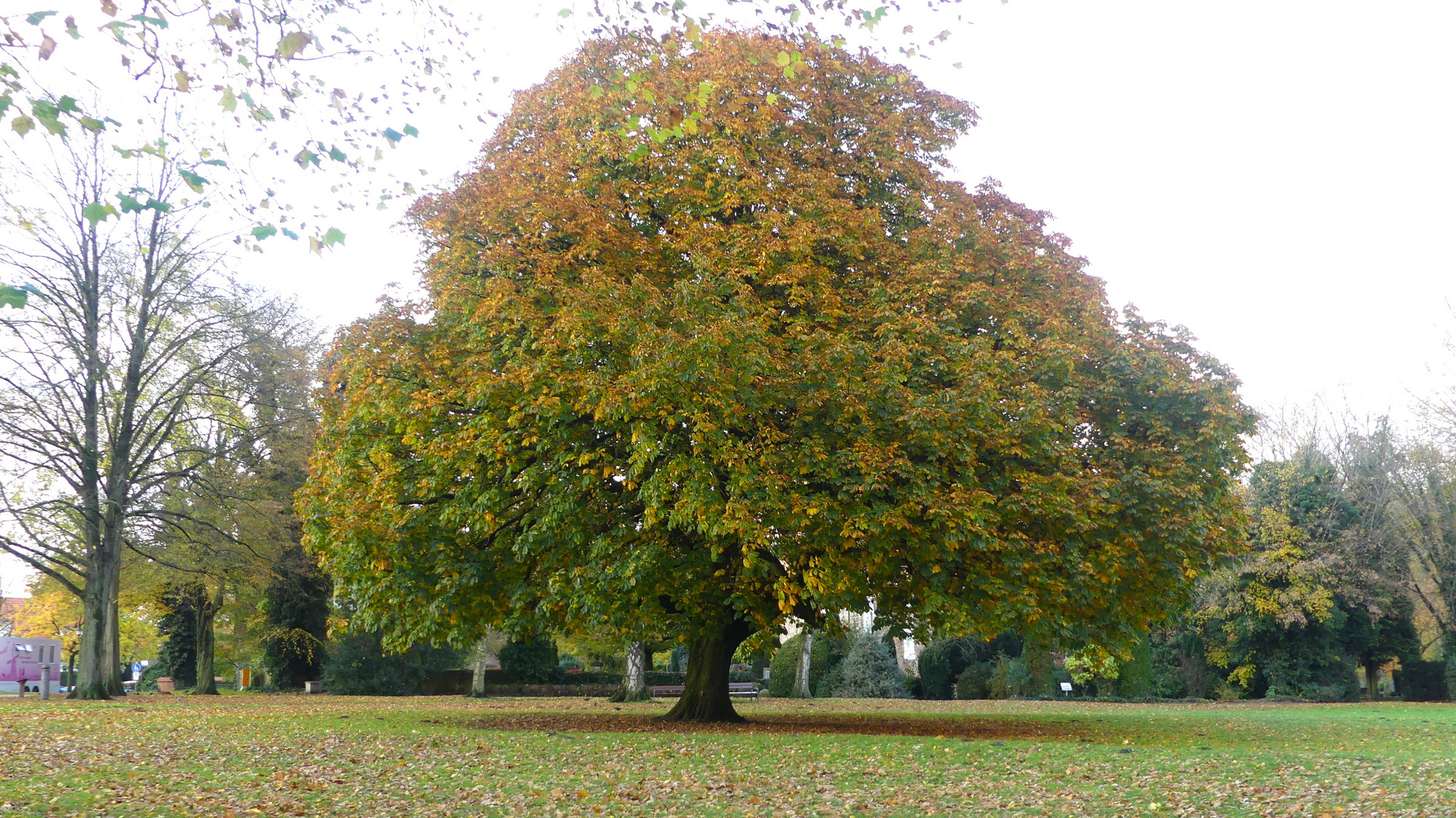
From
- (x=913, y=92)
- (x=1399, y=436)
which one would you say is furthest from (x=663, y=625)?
(x=1399, y=436)

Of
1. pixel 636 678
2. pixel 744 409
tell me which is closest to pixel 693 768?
pixel 744 409

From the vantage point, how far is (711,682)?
52.6ft

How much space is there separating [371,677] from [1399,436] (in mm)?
37545

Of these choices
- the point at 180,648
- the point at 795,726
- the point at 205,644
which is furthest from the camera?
the point at 180,648

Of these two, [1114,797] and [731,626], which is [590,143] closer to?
[731,626]

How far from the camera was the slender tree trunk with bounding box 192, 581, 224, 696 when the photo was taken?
30.5m

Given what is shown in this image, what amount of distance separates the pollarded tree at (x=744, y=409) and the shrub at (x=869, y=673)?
15073mm

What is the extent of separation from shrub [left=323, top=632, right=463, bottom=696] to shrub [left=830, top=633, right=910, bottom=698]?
517 inches

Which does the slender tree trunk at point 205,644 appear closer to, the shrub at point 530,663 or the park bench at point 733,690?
the shrub at point 530,663

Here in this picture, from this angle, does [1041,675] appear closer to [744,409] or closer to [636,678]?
[636,678]

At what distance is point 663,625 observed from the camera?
1373 cm

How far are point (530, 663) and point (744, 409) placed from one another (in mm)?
23776

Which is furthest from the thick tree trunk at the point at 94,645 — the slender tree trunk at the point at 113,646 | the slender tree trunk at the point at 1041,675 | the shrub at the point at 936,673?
the slender tree trunk at the point at 1041,675

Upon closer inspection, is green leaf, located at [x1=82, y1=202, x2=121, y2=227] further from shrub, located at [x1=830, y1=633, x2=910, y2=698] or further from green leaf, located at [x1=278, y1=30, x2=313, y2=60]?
shrub, located at [x1=830, y1=633, x2=910, y2=698]
